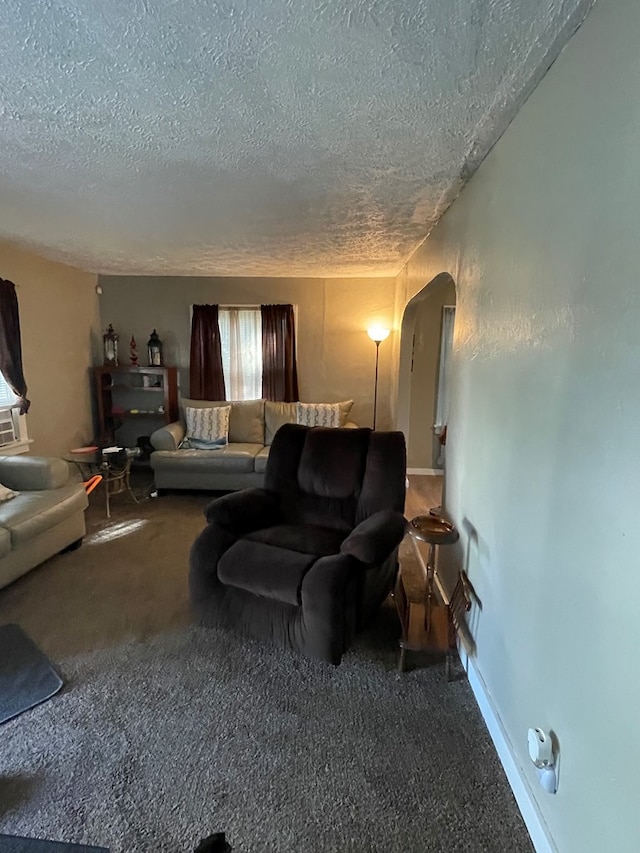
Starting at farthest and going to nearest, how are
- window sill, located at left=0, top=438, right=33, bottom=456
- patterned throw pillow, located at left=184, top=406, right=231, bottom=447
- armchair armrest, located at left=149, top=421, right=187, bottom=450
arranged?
patterned throw pillow, located at left=184, top=406, right=231, bottom=447, armchair armrest, located at left=149, top=421, right=187, bottom=450, window sill, located at left=0, top=438, right=33, bottom=456

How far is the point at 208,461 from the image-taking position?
13.9 ft

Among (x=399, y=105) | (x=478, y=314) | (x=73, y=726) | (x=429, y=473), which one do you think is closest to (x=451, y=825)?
(x=73, y=726)

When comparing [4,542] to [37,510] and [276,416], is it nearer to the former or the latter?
[37,510]

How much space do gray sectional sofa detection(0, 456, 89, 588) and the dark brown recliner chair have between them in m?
1.19

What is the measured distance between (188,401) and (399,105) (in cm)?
383

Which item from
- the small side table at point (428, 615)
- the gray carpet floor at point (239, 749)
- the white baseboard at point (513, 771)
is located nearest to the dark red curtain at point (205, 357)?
the gray carpet floor at point (239, 749)

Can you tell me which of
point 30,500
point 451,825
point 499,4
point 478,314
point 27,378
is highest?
point 499,4

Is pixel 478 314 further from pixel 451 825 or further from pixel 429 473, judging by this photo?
pixel 429 473

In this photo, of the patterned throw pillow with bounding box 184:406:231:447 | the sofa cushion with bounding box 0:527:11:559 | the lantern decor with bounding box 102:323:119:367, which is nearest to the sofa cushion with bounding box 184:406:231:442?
the patterned throw pillow with bounding box 184:406:231:447

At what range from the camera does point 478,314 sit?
6.49 ft

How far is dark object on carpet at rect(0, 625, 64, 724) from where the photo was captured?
71.2 inches

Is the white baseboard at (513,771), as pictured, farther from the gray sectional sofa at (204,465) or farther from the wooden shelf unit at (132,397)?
the wooden shelf unit at (132,397)

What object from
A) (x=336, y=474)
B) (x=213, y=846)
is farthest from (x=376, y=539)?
(x=213, y=846)

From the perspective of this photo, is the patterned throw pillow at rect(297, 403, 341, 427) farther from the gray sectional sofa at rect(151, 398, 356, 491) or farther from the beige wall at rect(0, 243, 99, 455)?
the beige wall at rect(0, 243, 99, 455)
